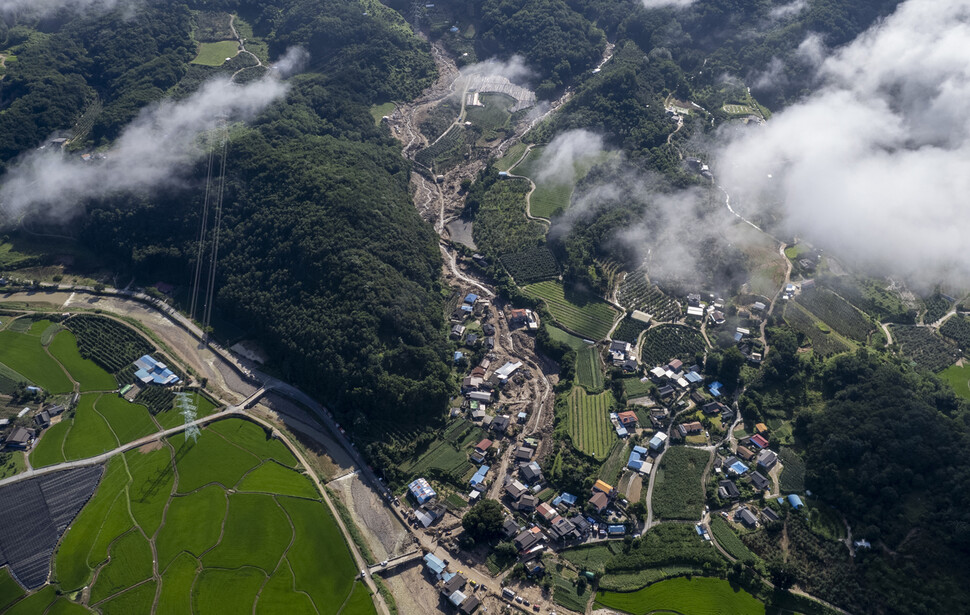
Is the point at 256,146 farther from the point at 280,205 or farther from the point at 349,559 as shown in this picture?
the point at 349,559

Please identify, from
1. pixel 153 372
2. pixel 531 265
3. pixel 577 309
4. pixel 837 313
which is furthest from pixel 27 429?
pixel 837 313

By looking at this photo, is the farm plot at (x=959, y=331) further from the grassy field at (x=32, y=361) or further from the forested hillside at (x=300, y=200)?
the grassy field at (x=32, y=361)

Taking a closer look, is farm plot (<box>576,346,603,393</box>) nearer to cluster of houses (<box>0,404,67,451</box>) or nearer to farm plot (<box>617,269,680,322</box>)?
farm plot (<box>617,269,680,322</box>)

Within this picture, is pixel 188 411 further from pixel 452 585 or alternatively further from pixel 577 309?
pixel 577 309

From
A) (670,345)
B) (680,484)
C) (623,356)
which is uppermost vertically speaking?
(623,356)

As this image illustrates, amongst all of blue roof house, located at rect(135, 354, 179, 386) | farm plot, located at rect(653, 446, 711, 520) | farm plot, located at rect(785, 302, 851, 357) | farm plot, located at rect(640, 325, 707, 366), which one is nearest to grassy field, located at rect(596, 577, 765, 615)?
farm plot, located at rect(653, 446, 711, 520)

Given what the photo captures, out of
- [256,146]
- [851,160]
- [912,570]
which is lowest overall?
[912,570]

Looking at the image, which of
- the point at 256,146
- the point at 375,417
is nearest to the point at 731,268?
the point at 375,417
